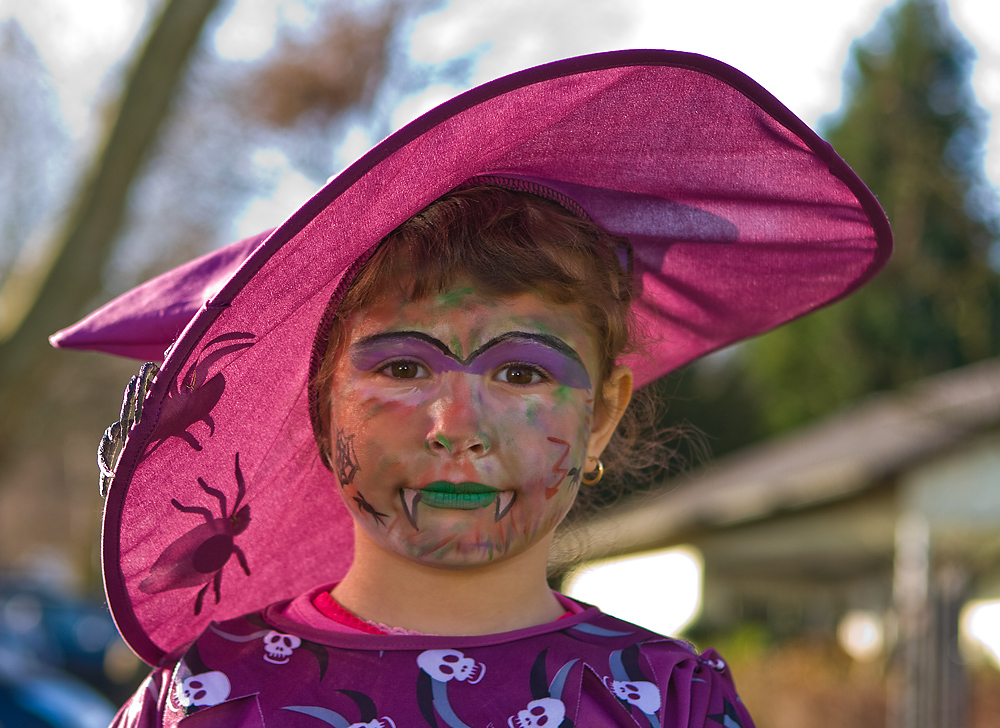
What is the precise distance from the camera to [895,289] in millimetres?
31062

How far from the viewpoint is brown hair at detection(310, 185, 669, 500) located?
1.58 meters

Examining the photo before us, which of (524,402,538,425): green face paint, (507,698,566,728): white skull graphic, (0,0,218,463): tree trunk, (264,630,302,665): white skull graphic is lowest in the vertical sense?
(507,698,566,728): white skull graphic

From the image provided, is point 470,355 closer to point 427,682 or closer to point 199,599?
point 427,682

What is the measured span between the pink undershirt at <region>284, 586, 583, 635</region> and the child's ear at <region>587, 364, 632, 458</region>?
0.27 metres

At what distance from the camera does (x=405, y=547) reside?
1527 millimetres

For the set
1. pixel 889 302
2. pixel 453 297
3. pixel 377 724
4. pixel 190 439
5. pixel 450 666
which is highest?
pixel 889 302

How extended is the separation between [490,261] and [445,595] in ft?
1.70

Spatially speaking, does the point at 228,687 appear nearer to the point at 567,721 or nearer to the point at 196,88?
the point at 567,721

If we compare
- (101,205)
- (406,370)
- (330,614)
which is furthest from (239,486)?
(101,205)

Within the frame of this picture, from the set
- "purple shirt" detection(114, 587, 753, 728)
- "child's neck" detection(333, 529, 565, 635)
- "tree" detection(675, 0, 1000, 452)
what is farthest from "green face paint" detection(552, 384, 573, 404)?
"tree" detection(675, 0, 1000, 452)

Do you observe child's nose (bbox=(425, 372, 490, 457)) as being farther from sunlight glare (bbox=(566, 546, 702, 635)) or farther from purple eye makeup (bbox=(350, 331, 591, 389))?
sunlight glare (bbox=(566, 546, 702, 635))

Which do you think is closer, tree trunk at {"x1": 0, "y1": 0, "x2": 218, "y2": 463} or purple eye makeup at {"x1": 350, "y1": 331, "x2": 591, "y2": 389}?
purple eye makeup at {"x1": 350, "y1": 331, "x2": 591, "y2": 389}

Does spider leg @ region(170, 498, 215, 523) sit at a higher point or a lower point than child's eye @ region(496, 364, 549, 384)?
lower

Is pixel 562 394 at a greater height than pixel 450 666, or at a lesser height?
greater
